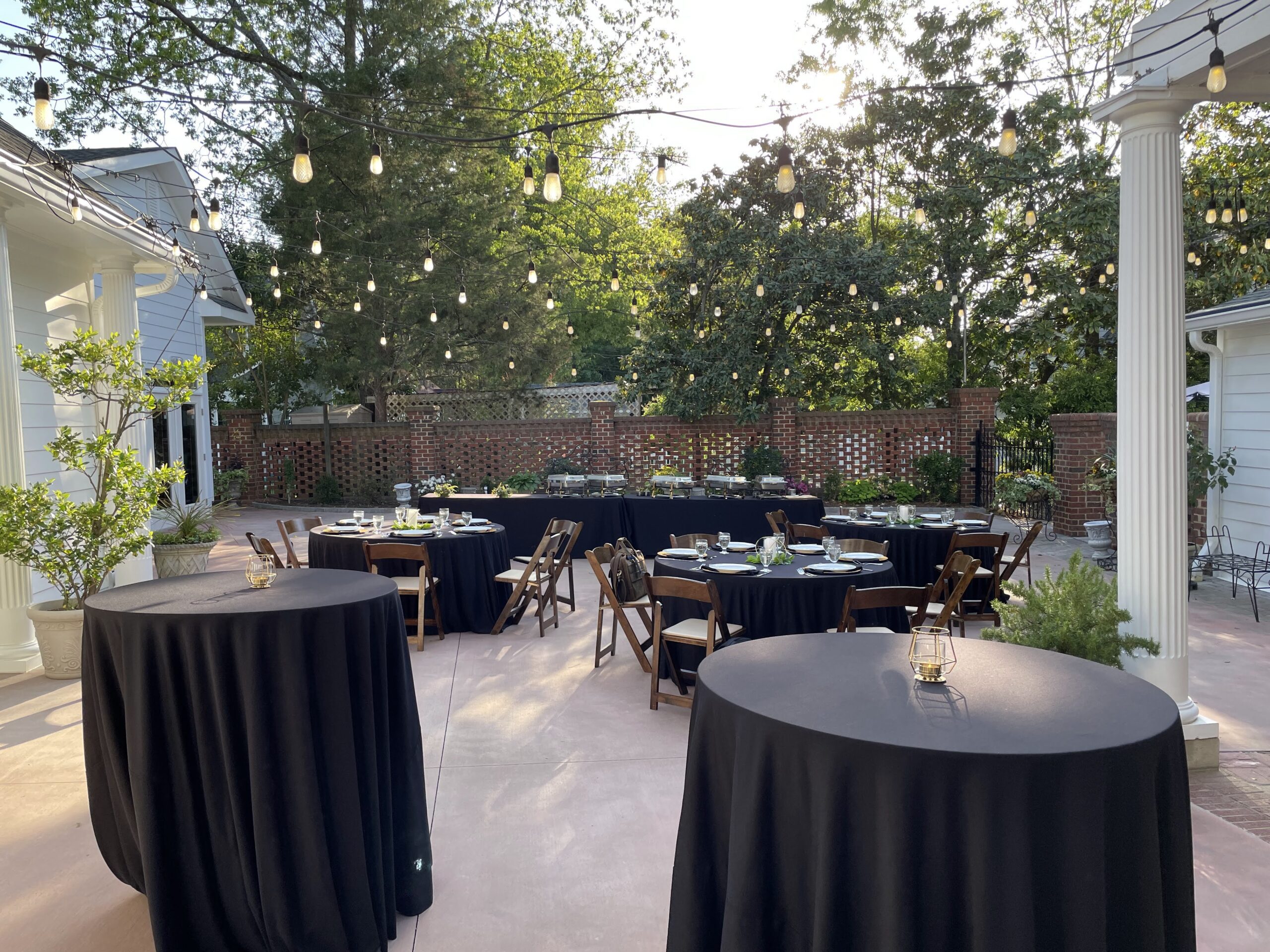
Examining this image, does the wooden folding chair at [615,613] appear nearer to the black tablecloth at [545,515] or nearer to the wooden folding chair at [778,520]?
the wooden folding chair at [778,520]

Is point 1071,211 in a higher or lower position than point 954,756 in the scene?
higher

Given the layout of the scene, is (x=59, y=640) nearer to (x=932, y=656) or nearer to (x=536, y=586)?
(x=536, y=586)

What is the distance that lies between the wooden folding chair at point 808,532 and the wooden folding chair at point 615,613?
6.03ft

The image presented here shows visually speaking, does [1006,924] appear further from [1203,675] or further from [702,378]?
[702,378]

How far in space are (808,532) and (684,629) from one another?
107 inches

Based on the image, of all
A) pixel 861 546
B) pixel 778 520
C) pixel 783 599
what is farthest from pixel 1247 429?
pixel 783 599

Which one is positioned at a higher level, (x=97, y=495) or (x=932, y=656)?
(x=97, y=495)

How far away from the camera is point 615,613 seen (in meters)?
5.54

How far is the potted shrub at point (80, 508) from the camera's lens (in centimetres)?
533

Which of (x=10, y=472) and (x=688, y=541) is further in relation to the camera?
(x=688, y=541)

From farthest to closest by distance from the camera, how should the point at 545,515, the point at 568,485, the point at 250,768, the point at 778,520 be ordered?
the point at 568,485
the point at 545,515
the point at 778,520
the point at 250,768

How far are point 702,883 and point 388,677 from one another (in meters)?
1.30

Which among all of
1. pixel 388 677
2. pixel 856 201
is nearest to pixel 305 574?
pixel 388 677

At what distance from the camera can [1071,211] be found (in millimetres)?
14195
